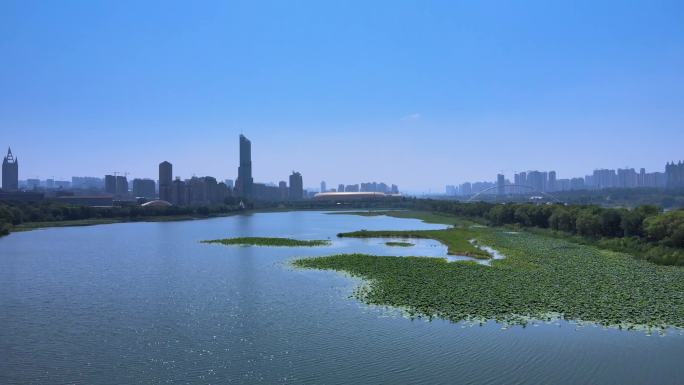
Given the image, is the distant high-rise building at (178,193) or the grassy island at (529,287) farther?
the distant high-rise building at (178,193)

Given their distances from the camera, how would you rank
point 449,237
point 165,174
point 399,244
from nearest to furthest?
Answer: point 399,244
point 449,237
point 165,174

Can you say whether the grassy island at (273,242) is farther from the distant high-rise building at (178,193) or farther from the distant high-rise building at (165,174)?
the distant high-rise building at (165,174)

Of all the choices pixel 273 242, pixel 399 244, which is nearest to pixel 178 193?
pixel 273 242

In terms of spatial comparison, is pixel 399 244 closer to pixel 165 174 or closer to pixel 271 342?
pixel 271 342

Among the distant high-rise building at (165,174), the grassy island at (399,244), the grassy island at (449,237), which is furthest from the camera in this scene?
the distant high-rise building at (165,174)

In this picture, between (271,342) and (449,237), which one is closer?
(271,342)

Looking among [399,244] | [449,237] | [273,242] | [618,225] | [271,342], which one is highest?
[618,225]

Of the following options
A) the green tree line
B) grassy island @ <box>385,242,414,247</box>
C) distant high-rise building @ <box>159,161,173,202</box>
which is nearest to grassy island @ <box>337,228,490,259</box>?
grassy island @ <box>385,242,414,247</box>

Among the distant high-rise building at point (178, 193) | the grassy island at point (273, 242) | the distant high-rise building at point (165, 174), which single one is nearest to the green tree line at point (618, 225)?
the grassy island at point (273, 242)
